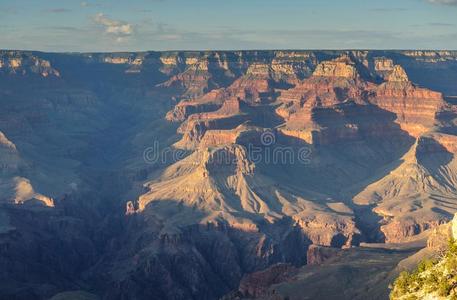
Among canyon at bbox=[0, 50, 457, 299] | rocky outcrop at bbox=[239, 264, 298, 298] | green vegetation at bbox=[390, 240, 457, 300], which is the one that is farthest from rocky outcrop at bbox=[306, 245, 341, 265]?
green vegetation at bbox=[390, 240, 457, 300]

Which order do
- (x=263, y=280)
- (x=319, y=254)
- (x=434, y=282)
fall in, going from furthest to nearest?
(x=319, y=254)
(x=263, y=280)
(x=434, y=282)

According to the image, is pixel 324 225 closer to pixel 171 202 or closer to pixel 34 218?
pixel 171 202

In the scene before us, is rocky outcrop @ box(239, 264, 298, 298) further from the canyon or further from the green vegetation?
the green vegetation

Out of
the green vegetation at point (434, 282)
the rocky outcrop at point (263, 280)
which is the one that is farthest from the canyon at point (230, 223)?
the green vegetation at point (434, 282)

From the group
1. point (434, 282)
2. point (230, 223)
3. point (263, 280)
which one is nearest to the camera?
point (434, 282)

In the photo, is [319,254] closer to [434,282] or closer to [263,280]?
[263,280]

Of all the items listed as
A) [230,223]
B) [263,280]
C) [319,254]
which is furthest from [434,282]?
[230,223]

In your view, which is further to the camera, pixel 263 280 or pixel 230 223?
pixel 230 223

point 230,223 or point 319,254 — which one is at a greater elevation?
point 319,254

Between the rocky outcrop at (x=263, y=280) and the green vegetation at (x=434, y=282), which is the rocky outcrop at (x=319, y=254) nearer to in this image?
the rocky outcrop at (x=263, y=280)
